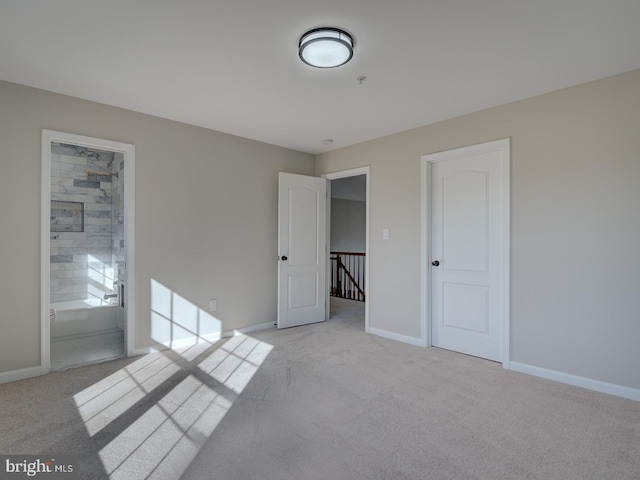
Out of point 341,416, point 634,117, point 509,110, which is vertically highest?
point 509,110

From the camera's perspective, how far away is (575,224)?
281 cm

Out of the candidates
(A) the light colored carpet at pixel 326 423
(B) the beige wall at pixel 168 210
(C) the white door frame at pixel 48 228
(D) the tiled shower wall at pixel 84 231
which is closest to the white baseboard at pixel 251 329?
(B) the beige wall at pixel 168 210

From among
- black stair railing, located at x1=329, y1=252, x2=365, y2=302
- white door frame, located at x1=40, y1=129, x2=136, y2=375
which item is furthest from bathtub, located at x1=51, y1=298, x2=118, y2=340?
black stair railing, located at x1=329, y1=252, x2=365, y2=302

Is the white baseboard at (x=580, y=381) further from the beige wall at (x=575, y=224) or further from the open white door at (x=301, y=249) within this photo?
the open white door at (x=301, y=249)

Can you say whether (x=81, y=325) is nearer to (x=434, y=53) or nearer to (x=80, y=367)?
(x=80, y=367)

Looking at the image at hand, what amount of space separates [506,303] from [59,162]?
19.6ft

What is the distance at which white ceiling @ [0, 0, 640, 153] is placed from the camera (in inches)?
75.2

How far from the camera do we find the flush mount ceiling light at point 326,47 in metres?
2.11

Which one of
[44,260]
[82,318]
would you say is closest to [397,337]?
[44,260]

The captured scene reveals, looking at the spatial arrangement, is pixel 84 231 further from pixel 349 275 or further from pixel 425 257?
pixel 425 257

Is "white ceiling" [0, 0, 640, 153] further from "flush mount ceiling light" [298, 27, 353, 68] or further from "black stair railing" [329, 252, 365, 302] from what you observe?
"black stair railing" [329, 252, 365, 302]

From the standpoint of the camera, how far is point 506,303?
3.18 meters

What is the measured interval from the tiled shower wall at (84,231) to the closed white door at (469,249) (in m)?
4.70

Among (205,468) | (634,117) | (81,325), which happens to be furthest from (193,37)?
(81,325)
